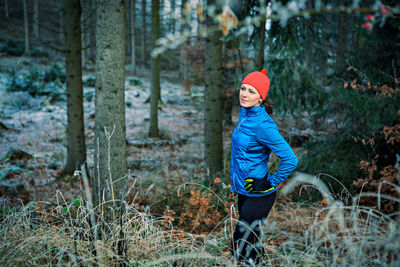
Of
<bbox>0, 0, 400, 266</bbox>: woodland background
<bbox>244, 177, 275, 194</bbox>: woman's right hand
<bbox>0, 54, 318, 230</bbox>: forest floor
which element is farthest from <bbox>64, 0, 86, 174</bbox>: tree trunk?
<bbox>244, 177, 275, 194</bbox>: woman's right hand

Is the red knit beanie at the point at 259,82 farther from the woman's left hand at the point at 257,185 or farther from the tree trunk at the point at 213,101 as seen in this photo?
the tree trunk at the point at 213,101

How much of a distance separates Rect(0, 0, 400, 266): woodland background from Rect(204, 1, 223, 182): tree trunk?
0.02 meters

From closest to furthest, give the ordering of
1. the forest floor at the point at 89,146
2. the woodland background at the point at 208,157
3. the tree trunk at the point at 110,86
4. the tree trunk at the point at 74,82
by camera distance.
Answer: the woodland background at the point at 208,157, the tree trunk at the point at 110,86, the forest floor at the point at 89,146, the tree trunk at the point at 74,82

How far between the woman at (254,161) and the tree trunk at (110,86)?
1.84 meters

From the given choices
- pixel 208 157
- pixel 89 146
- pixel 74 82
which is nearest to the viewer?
pixel 208 157

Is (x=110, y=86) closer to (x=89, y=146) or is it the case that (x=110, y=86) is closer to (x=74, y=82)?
(x=74, y=82)

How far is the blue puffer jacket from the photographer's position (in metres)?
2.67

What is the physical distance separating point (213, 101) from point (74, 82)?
330cm

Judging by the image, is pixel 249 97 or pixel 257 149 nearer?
pixel 257 149

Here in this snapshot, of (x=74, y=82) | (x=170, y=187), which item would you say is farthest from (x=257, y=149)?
(x=74, y=82)

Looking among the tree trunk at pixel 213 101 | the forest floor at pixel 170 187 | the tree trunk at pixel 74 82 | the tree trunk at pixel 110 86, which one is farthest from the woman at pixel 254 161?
the tree trunk at pixel 74 82

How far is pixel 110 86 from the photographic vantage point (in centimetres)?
404

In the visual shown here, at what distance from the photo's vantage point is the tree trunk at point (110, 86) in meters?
3.92

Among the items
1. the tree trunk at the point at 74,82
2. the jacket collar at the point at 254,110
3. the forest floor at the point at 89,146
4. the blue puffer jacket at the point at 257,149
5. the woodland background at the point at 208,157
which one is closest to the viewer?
the woodland background at the point at 208,157
